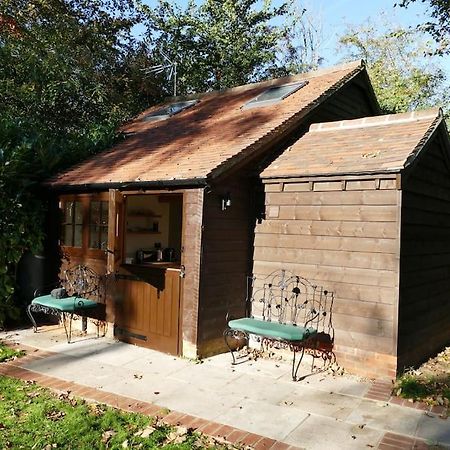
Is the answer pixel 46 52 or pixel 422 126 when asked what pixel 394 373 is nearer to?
pixel 422 126

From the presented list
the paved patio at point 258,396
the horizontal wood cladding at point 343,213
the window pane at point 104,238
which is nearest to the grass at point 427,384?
the paved patio at point 258,396

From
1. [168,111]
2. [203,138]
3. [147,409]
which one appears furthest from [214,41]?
[147,409]

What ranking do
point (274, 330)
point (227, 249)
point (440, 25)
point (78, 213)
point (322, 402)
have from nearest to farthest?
1. point (322, 402)
2. point (274, 330)
3. point (227, 249)
4. point (78, 213)
5. point (440, 25)

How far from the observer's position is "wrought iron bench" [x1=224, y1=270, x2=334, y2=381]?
18.6ft

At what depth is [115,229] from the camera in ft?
23.2

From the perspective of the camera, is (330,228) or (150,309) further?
(150,309)

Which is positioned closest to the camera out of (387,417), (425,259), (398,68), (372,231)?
(387,417)

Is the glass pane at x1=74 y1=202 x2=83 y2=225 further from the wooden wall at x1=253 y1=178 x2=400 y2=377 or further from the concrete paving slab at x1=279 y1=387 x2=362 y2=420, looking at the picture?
the concrete paving slab at x1=279 y1=387 x2=362 y2=420

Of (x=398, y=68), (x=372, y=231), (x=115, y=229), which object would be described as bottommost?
(x=115, y=229)

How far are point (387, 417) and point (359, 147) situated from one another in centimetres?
372

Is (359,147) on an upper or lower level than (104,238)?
upper

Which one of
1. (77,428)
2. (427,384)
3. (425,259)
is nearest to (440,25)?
(425,259)

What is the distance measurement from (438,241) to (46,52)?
11764mm

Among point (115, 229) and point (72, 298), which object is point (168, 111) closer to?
point (115, 229)
